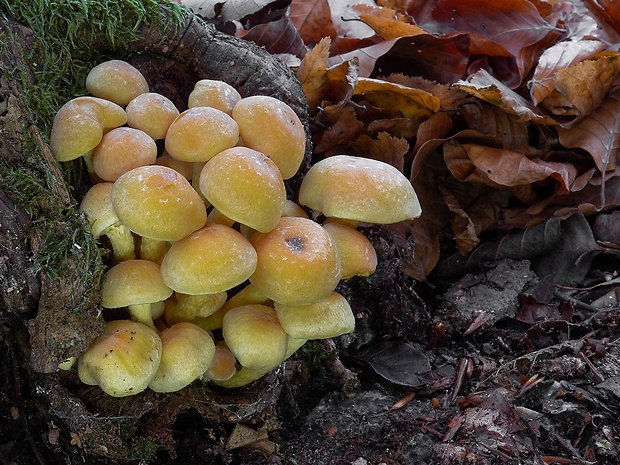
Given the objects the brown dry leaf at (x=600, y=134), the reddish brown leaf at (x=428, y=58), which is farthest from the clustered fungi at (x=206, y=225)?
the brown dry leaf at (x=600, y=134)

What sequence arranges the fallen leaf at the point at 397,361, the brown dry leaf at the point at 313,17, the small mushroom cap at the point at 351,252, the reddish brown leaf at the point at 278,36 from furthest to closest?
1. the brown dry leaf at the point at 313,17
2. the reddish brown leaf at the point at 278,36
3. the fallen leaf at the point at 397,361
4. the small mushroom cap at the point at 351,252

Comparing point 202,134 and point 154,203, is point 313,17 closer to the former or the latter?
point 202,134

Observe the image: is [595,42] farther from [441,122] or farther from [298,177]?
[298,177]

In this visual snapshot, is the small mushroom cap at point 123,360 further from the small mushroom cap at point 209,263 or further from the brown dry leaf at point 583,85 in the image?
the brown dry leaf at point 583,85

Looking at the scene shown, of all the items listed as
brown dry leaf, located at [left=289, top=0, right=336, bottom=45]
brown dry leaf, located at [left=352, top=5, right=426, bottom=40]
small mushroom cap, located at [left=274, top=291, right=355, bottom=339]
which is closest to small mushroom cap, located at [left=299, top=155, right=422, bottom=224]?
small mushroom cap, located at [left=274, top=291, right=355, bottom=339]

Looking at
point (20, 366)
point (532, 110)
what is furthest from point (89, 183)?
point (532, 110)

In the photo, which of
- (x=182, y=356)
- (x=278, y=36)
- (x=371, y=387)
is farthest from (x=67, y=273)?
(x=278, y=36)

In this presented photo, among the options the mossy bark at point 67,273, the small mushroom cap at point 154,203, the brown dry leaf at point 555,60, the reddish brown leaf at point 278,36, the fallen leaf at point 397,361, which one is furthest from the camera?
the reddish brown leaf at point 278,36
